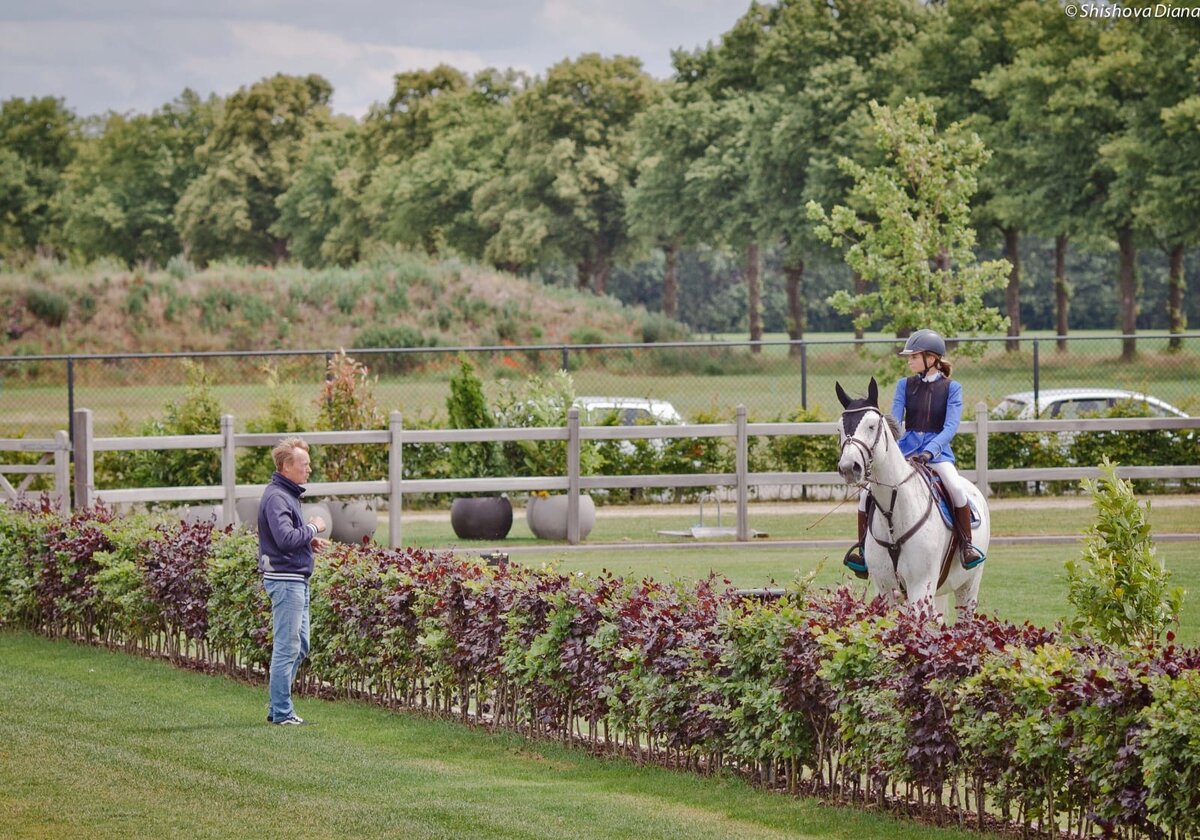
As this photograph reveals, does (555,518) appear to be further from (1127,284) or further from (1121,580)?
(1127,284)

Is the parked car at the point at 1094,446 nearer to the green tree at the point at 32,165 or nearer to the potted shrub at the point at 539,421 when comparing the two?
the potted shrub at the point at 539,421

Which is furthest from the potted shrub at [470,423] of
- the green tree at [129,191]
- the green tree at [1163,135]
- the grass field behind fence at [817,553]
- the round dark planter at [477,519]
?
the green tree at [129,191]

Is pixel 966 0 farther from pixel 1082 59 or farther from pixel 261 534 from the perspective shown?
pixel 261 534

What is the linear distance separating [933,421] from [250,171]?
75596mm

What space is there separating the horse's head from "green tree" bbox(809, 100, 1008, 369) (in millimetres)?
15572

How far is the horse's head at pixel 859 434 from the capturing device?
971 cm

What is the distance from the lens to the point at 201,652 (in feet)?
40.2

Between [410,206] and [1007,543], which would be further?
[410,206]

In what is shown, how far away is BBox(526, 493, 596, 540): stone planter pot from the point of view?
792 inches

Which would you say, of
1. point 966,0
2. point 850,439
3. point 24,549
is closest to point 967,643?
point 850,439

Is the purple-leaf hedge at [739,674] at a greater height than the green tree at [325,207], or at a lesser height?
lesser

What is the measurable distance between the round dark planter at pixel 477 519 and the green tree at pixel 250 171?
63.9m

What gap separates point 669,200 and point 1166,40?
810 inches

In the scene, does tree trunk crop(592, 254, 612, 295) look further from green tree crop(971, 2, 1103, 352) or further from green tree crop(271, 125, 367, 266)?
green tree crop(971, 2, 1103, 352)
